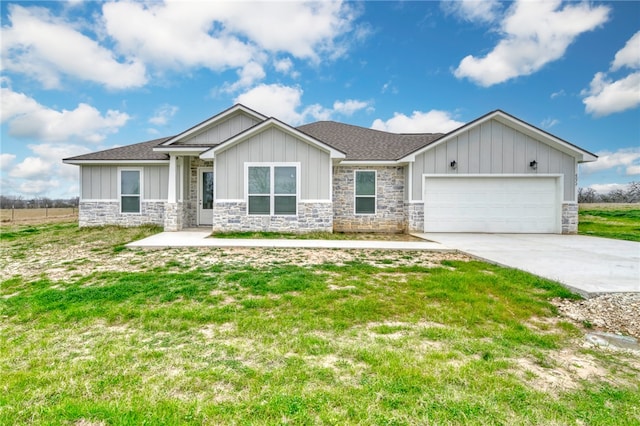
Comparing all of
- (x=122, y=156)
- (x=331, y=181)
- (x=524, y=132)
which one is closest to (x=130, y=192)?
(x=122, y=156)

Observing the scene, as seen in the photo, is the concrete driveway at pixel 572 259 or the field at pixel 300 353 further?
the concrete driveway at pixel 572 259

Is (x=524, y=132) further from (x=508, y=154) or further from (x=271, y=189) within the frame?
(x=271, y=189)

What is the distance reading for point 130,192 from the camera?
12.8 m

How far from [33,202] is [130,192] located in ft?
93.1

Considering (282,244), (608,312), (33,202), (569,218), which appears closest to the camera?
(608,312)

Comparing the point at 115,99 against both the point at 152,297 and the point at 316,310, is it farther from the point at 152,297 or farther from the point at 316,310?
the point at 316,310

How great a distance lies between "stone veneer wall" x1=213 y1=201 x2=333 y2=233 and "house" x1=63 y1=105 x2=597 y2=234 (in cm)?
4

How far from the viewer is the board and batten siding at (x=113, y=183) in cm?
1269

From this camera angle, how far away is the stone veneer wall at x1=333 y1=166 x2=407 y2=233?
41.3 ft

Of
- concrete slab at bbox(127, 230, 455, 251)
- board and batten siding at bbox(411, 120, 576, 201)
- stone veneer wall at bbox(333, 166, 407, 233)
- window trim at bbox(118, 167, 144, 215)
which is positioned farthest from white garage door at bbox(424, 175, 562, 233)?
window trim at bbox(118, 167, 144, 215)

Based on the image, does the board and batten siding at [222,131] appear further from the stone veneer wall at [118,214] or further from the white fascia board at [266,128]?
the stone veneer wall at [118,214]

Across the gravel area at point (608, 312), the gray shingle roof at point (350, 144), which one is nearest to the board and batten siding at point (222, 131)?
the gray shingle roof at point (350, 144)

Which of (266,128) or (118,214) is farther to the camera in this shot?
(118,214)

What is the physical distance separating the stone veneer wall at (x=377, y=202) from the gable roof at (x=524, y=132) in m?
1.40
